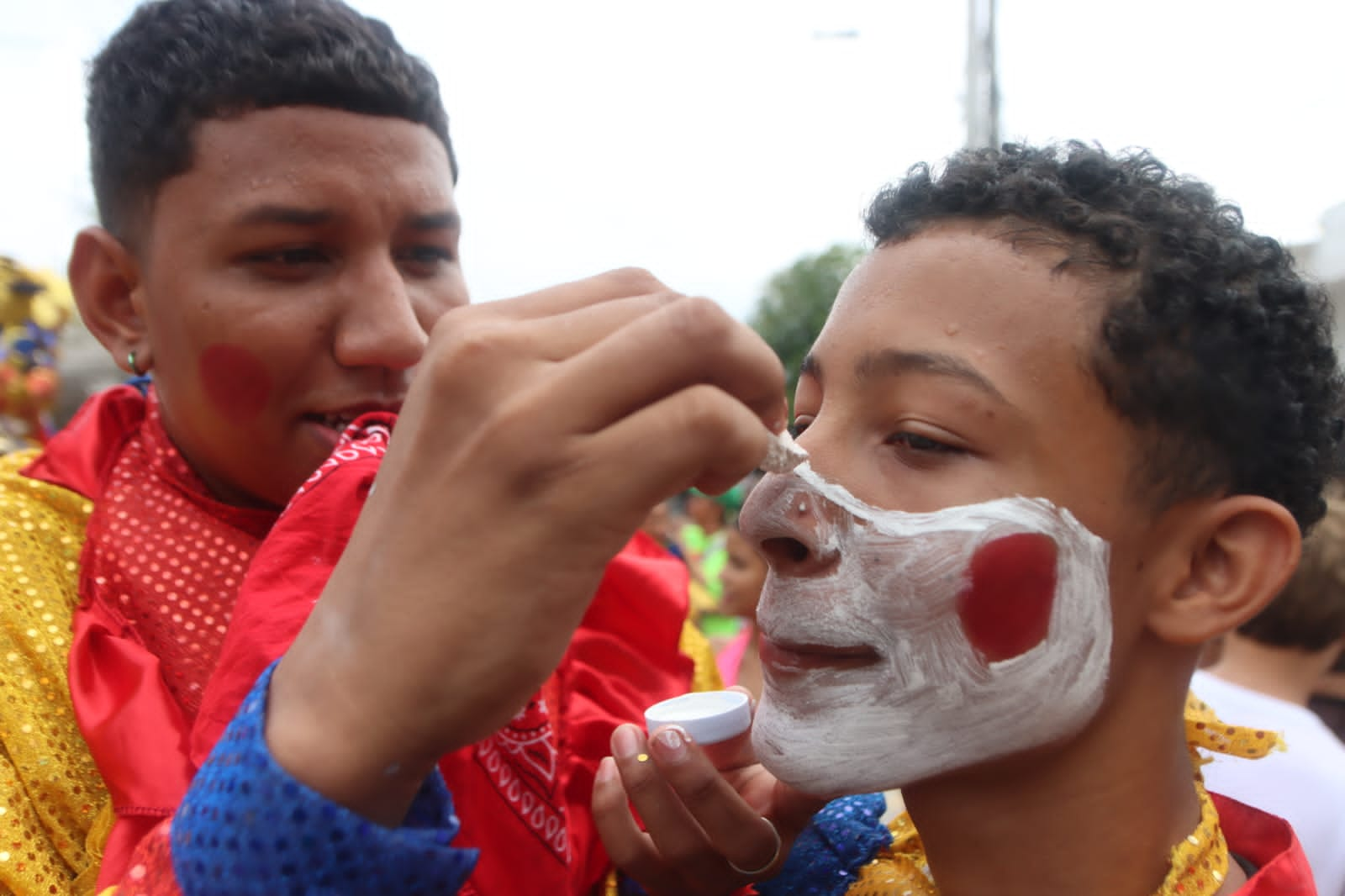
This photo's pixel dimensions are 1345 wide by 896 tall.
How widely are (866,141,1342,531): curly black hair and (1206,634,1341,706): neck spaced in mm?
1910

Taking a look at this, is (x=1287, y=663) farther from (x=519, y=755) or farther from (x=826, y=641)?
(x=519, y=755)

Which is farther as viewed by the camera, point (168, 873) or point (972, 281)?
point (972, 281)

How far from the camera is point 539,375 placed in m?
0.82

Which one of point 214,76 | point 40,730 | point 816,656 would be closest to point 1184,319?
point 816,656

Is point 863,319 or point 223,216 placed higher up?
point 223,216

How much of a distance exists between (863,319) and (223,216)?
94 cm

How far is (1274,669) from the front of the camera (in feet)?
9.78

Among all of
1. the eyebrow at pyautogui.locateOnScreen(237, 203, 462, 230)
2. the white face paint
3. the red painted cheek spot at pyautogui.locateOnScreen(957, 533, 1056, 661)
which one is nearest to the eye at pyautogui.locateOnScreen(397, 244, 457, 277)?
the eyebrow at pyautogui.locateOnScreen(237, 203, 462, 230)

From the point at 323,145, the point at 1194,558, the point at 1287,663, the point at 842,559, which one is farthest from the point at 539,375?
the point at 1287,663

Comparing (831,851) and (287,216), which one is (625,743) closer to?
(831,851)

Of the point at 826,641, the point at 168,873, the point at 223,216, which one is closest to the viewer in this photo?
the point at 168,873

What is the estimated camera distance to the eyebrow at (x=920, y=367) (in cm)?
121

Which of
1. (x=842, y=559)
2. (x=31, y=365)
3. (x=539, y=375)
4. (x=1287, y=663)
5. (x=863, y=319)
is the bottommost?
(x=1287, y=663)

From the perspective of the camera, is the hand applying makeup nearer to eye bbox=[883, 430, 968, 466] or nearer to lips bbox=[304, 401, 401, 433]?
eye bbox=[883, 430, 968, 466]
